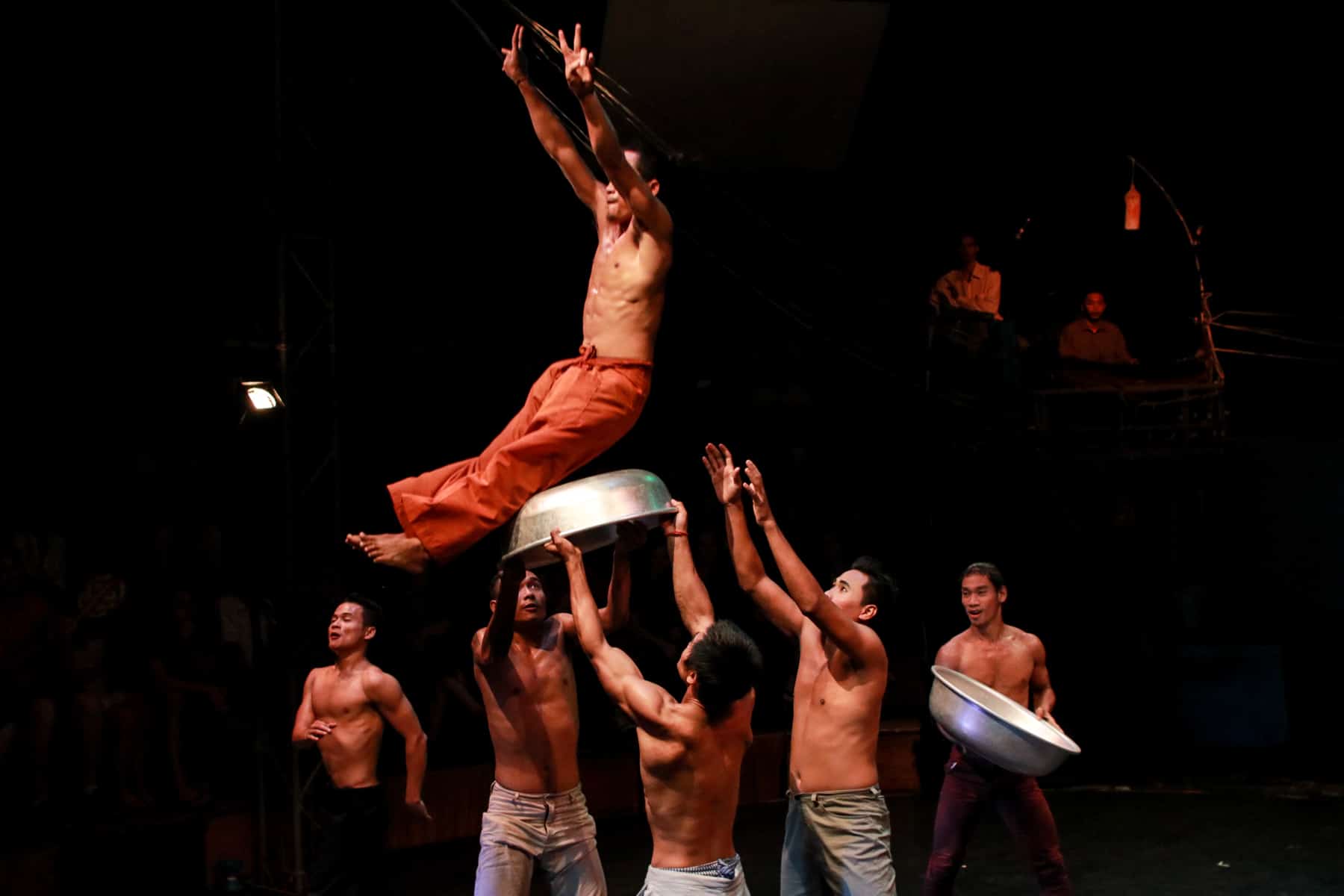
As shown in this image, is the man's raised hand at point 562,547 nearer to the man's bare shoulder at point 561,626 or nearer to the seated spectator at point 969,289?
the man's bare shoulder at point 561,626

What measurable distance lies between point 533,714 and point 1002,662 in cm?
223

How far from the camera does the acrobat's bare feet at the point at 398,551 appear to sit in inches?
163

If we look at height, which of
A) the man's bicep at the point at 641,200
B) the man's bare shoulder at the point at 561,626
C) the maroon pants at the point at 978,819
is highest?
the man's bicep at the point at 641,200

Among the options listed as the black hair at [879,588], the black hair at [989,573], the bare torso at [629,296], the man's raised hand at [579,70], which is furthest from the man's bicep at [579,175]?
the black hair at [989,573]

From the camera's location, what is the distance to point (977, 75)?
12141 millimetres

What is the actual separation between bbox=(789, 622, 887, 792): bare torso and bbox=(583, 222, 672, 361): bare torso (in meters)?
1.35

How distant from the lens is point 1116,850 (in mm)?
8352

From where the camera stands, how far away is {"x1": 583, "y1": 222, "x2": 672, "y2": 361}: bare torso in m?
4.43

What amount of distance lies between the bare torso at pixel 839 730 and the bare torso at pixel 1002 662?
1414 millimetres

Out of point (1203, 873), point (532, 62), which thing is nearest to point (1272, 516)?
point (1203, 873)

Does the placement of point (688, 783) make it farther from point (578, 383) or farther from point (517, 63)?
point (517, 63)

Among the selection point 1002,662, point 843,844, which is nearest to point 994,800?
point 1002,662

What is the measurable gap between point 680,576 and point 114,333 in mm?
5582

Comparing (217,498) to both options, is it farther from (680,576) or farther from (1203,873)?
(1203,873)
